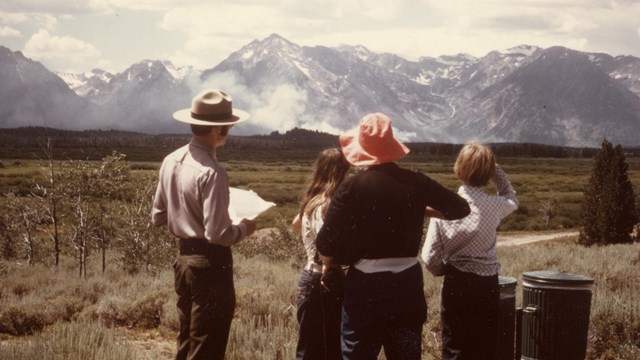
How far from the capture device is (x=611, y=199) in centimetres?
2344

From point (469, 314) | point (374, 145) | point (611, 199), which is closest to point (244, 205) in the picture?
point (374, 145)

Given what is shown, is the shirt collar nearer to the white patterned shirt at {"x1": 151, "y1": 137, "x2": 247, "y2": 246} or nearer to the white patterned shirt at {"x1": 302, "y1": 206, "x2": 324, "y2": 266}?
the white patterned shirt at {"x1": 151, "y1": 137, "x2": 247, "y2": 246}

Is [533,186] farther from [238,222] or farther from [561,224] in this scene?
[238,222]

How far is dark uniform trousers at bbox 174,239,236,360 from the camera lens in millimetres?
3977

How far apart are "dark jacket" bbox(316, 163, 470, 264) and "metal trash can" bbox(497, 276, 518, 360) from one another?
6.52ft

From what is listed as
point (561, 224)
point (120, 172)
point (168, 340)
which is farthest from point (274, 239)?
point (561, 224)

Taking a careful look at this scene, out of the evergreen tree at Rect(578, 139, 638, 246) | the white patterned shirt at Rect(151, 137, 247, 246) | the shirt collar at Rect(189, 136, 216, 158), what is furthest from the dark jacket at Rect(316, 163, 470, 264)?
the evergreen tree at Rect(578, 139, 638, 246)

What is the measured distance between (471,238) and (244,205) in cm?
163

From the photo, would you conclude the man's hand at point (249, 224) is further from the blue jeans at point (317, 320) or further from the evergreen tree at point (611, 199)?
the evergreen tree at point (611, 199)

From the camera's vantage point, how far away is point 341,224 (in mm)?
3721

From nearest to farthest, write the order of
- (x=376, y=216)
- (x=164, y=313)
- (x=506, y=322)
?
1. (x=376, y=216)
2. (x=506, y=322)
3. (x=164, y=313)

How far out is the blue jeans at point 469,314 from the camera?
183 inches

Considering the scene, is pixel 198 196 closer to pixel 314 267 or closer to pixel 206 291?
pixel 206 291

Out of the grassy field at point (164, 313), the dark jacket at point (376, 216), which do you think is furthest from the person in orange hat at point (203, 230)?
the grassy field at point (164, 313)
